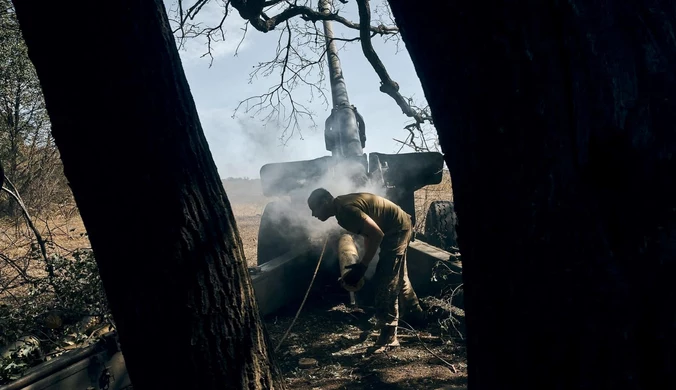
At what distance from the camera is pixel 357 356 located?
5.62 metres

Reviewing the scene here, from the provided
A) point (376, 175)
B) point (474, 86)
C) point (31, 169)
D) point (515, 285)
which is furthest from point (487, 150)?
point (31, 169)

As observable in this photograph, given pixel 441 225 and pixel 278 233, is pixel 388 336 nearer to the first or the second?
pixel 278 233

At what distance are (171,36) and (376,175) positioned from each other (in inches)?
284

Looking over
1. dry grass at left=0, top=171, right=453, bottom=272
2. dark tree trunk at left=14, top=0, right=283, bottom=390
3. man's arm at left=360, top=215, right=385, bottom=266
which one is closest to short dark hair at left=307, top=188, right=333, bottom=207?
man's arm at left=360, top=215, right=385, bottom=266

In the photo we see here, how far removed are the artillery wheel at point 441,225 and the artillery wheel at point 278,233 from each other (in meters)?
2.34

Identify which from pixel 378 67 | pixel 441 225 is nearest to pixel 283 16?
pixel 378 67

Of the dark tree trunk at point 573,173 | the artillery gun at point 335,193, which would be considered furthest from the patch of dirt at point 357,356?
the dark tree trunk at point 573,173

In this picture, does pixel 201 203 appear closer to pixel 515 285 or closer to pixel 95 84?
pixel 95 84

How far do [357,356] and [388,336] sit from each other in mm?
455

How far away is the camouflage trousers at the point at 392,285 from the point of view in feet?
19.6

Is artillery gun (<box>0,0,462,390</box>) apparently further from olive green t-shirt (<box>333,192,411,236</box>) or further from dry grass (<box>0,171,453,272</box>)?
olive green t-shirt (<box>333,192,411,236</box>)

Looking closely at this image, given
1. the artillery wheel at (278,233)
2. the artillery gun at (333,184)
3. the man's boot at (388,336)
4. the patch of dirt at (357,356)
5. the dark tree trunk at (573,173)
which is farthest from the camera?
the artillery wheel at (278,233)

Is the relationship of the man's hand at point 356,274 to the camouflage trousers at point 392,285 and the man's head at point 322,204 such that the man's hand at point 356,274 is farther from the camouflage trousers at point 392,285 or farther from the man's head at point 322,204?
the man's head at point 322,204

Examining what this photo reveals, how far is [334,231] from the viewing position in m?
7.88
